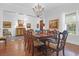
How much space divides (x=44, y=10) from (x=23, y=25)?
51 centimetres

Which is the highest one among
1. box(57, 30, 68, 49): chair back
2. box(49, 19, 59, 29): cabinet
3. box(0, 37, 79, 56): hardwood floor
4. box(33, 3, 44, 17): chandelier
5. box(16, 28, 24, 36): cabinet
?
box(33, 3, 44, 17): chandelier

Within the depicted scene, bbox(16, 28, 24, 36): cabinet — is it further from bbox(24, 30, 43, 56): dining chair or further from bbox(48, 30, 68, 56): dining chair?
bbox(48, 30, 68, 56): dining chair

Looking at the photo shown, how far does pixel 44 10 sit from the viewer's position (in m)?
2.19

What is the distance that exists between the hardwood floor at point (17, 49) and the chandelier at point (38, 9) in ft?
1.95

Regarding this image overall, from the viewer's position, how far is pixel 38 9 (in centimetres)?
219

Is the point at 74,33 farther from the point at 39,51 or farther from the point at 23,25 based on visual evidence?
the point at 23,25

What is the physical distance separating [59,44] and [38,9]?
2.69 ft

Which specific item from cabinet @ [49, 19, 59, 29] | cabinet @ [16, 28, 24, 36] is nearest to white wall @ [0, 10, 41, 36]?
cabinet @ [16, 28, 24, 36]

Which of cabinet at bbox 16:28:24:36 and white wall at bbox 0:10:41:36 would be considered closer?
white wall at bbox 0:10:41:36

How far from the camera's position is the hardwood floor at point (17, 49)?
7.16 ft

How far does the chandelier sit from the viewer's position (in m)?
2.18

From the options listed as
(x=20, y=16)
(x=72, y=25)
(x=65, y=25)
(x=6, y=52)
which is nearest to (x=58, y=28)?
(x=65, y=25)

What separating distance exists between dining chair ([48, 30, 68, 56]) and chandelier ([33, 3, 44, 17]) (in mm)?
563

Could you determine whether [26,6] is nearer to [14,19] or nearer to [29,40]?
[14,19]
